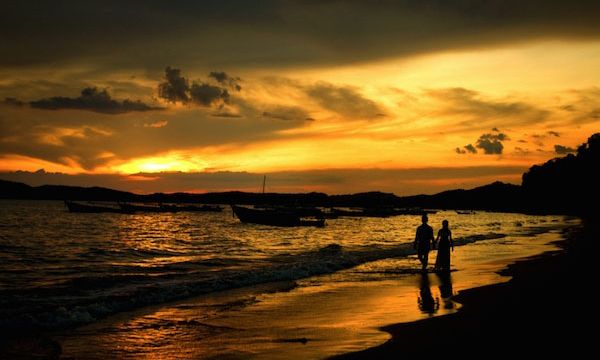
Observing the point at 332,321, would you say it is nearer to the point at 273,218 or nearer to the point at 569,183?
the point at 273,218

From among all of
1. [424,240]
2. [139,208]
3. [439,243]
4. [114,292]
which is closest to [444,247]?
[439,243]

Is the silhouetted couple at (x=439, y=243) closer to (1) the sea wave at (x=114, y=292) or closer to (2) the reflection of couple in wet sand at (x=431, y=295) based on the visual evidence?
(2) the reflection of couple in wet sand at (x=431, y=295)

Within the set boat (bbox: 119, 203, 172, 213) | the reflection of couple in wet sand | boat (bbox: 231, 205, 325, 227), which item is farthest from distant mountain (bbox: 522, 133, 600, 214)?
the reflection of couple in wet sand

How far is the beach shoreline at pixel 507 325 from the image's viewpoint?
8633 mm

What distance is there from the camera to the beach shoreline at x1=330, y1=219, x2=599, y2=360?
863 centimetres

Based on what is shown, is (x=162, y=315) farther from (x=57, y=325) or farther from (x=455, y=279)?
(x=455, y=279)

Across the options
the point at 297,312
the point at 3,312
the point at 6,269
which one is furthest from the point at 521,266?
the point at 6,269

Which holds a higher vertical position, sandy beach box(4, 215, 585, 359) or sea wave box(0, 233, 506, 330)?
sandy beach box(4, 215, 585, 359)

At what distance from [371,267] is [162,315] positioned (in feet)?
42.2

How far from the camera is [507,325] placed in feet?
33.5

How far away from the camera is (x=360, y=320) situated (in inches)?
468

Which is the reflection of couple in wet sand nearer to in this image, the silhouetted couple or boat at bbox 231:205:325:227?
the silhouetted couple

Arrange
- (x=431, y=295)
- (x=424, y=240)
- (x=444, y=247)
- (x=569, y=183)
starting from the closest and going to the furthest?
(x=431, y=295) < (x=444, y=247) < (x=424, y=240) < (x=569, y=183)

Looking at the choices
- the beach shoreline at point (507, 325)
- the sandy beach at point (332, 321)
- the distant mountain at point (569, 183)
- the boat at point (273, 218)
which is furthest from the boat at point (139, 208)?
the beach shoreline at point (507, 325)
